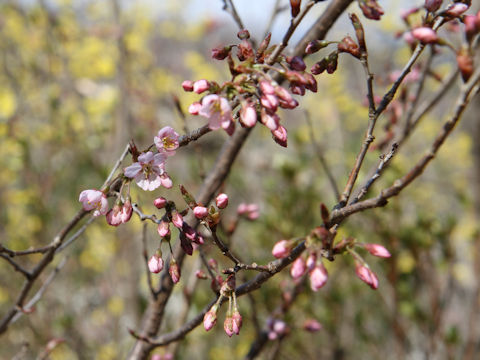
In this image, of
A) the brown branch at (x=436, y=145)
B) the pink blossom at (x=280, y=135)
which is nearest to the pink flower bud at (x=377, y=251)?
the brown branch at (x=436, y=145)

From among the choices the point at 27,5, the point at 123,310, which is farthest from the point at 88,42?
the point at 123,310

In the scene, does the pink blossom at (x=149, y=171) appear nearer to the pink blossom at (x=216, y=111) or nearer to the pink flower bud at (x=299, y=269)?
the pink blossom at (x=216, y=111)

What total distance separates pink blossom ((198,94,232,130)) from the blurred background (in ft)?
2.92

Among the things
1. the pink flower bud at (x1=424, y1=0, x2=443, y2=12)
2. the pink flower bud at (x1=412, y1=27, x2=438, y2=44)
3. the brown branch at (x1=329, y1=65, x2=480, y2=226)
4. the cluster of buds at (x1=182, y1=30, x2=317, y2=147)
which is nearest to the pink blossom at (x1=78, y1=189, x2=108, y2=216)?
the cluster of buds at (x1=182, y1=30, x2=317, y2=147)

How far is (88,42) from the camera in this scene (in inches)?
286

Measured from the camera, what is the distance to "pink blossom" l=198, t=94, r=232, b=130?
102 centimetres

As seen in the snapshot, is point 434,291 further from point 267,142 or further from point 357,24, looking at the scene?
point 267,142

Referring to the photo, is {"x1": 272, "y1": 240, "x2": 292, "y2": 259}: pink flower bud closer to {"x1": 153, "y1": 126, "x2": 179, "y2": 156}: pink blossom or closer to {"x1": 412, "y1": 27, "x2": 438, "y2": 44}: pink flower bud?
{"x1": 153, "y1": 126, "x2": 179, "y2": 156}: pink blossom

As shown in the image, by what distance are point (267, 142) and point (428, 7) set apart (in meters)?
5.93

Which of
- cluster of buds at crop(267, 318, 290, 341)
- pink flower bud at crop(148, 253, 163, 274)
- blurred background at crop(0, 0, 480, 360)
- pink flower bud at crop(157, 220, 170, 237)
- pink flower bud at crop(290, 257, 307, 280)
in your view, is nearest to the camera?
pink flower bud at crop(290, 257, 307, 280)

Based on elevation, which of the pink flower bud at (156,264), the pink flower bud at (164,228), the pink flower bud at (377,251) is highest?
the pink flower bud at (164,228)

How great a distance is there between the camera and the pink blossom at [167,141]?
3.95 ft

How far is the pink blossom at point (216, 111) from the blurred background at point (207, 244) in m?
0.89

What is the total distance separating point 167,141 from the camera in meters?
1.22
